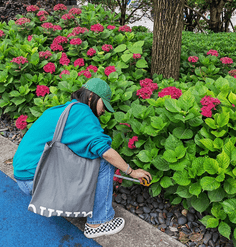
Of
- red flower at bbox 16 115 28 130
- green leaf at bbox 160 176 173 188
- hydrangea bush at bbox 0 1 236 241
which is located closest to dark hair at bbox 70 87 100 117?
hydrangea bush at bbox 0 1 236 241

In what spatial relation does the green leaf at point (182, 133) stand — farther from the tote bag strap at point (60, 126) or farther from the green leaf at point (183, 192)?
the tote bag strap at point (60, 126)

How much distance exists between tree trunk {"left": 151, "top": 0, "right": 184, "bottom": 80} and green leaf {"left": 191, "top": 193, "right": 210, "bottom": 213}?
2.21 m

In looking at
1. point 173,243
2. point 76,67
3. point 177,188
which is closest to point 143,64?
point 76,67

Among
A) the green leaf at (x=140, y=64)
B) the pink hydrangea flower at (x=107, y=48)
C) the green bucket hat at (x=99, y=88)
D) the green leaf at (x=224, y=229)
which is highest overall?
the pink hydrangea flower at (x=107, y=48)

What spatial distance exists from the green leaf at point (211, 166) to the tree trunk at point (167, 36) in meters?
2.17

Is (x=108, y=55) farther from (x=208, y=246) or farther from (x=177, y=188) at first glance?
(x=208, y=246)

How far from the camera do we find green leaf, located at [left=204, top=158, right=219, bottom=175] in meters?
1.72

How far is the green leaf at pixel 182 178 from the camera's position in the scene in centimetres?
183

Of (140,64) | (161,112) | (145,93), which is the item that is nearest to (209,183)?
(161,112)

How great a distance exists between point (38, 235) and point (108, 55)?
2.73 metres

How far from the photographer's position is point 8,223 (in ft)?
7.28

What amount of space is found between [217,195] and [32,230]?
1613 mm

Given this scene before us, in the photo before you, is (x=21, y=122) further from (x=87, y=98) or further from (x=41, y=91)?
(x=87, y=98)

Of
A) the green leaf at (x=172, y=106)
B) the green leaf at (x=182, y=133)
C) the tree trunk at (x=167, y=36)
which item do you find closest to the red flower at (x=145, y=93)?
the green leaf at (x=172, y=106)
